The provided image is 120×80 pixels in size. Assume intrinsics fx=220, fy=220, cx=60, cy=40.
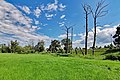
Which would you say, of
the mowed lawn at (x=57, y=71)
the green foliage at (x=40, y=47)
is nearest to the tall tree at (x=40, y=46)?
the green foliage at (x=40, y=47)

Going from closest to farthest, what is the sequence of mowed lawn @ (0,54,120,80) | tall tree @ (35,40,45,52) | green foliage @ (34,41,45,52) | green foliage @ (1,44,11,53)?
mowed lawn @ (0,54,120,80) → green foliage @ (1,44,11,53) → green foliage @ (34,41,45,52) → tall tree @ (35,40,45,52)

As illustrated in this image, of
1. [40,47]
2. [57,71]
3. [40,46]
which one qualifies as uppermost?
[40,46]

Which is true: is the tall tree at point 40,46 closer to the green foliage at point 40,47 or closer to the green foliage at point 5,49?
the green foliage at point 40,47

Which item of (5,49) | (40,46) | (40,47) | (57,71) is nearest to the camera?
(57,71)

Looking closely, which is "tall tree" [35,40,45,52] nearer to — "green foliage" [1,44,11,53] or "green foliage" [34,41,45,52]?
"green foliage" [34,41,45,52]

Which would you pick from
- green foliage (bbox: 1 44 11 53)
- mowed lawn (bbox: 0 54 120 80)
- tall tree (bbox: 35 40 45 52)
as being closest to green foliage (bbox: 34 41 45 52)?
tall tree (bbox: 35 40 45 52)

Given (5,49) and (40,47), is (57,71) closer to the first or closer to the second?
(5,49)

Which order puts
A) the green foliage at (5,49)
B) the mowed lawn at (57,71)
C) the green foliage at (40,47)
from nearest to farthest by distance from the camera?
the mowed lawn at (57,71) → the green foliage at (5,49) → the green foliage at (40,47)

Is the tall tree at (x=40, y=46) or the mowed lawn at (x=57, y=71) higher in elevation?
the tall tree at (x=40, y=46)

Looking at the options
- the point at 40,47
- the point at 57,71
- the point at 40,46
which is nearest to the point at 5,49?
the point at 40,47

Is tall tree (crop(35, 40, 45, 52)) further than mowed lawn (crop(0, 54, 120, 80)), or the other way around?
tall tree (crop(35, 40, 45, 52))

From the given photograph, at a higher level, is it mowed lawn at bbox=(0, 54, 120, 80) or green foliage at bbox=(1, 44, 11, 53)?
green foliage at bbox=(1, 44, 11, 53)

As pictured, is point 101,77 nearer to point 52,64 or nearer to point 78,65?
point 78,65

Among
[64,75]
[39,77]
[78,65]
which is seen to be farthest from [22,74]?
[78,65]
